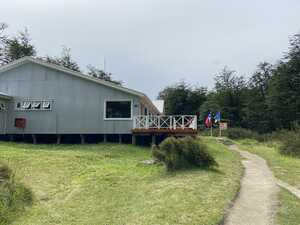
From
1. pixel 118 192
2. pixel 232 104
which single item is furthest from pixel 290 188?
pixel 232 104

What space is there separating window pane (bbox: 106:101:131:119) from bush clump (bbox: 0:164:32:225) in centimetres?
1099

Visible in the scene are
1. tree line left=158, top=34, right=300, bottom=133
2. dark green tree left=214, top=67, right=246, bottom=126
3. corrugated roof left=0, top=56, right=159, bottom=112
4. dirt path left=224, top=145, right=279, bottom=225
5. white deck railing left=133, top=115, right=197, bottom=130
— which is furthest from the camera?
dark green tree left=214, top=67, right=246, bottom=126

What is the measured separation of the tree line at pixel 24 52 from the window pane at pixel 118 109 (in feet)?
64.5

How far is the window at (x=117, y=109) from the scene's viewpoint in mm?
19969

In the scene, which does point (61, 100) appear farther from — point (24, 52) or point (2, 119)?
point (24, 52)

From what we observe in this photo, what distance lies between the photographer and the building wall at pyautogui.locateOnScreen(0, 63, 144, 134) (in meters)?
20.0

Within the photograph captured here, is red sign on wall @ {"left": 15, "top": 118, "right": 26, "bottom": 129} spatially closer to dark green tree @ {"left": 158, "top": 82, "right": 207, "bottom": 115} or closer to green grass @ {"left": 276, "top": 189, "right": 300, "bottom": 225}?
green grass @ {"left": 276, "top": 189, "right": 300, "bottom": 225}

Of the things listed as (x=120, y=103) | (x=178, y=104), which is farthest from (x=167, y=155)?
(x=178, y=104)

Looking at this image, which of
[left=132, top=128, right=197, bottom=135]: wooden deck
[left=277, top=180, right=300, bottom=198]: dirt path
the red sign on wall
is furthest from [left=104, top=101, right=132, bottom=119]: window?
[left=277, top=180, right=300, bottom=198]: dirt path

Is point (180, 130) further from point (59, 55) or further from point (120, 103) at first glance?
point (59, 55)

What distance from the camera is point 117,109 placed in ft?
66.1

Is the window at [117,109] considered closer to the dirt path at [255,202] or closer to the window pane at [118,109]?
the window pane at [118,109]

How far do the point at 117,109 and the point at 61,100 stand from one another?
334 cm

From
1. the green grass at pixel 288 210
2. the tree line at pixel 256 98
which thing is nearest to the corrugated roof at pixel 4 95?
the green grass at pixel 288 210
